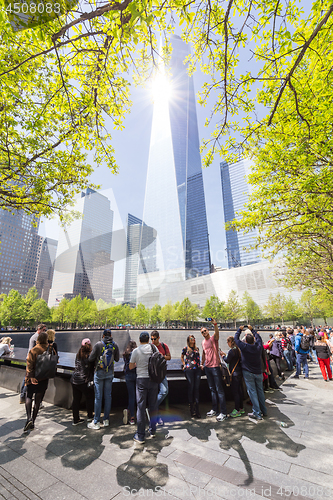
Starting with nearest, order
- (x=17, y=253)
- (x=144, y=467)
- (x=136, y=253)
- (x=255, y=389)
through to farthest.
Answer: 1. (x=144, y=467)
2. (x=255, y=389)
3. (x=17, y=253)
4. (x=136, y=253)

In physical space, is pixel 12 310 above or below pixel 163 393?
above

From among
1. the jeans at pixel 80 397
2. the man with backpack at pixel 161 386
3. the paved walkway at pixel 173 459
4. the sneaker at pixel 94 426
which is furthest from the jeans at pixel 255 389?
the jeans at pixel 80 397

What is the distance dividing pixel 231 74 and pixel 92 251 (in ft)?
382

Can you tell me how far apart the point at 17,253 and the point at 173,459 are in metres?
126

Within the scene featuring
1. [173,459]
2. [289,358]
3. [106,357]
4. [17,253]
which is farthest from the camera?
[17,253]

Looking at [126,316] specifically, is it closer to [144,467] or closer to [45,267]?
[144,467]

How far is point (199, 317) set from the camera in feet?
212

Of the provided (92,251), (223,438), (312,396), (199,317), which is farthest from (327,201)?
(92,251)

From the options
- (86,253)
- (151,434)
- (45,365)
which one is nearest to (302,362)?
(151,434)

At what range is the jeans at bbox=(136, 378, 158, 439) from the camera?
12.2 ft

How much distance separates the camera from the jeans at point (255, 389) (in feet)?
15.2

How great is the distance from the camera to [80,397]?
15.1ft

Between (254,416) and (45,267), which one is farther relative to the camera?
(45,267)

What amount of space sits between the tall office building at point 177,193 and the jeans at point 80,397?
110 meters
